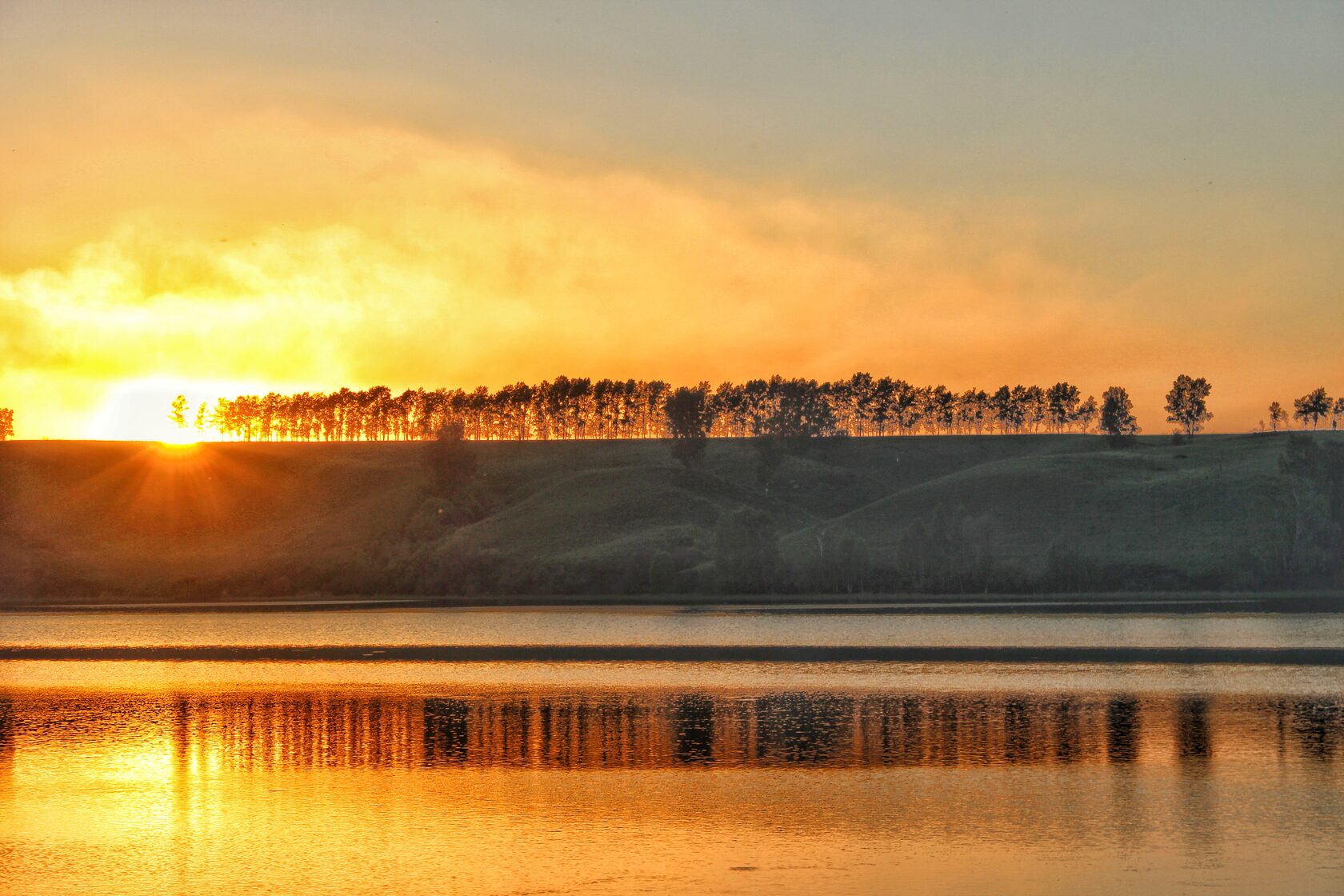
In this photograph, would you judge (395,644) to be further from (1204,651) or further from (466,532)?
(466,532)

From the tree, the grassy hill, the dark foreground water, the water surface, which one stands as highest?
the tree

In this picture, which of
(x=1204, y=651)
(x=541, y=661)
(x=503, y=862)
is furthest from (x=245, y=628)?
(x=503, y=862)

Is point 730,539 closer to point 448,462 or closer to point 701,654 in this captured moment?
point 701,654

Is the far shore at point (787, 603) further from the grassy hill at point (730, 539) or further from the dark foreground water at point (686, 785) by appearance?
the dark foreground water at point (686, 785)

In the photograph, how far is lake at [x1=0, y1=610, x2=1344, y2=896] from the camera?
2773cm

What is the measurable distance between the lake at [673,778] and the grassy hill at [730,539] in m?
60.4

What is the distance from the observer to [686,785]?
36375 millimetres

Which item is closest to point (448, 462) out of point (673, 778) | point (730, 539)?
point (730, 539)

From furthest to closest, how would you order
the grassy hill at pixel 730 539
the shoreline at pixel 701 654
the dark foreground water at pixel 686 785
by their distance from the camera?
the grassy hill at pixel 730 539 < the shoreline at pixel 701 654 < the dark foreground water at pixel 686 785

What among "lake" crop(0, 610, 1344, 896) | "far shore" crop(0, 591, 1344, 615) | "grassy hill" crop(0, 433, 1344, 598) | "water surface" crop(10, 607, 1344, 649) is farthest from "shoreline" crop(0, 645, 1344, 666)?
"grassy hill" crop(0, 433, 1344, 598)

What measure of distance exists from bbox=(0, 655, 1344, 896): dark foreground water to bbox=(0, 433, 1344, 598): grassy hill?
63.4 meters

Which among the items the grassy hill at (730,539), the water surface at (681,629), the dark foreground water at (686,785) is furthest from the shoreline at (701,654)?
the grassy hill at (730,539)

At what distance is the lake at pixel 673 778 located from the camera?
27.7m

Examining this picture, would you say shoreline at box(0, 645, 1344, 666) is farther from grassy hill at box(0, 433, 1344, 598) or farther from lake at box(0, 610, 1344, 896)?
grassy hill at box(0, 433, 1344, 598)
